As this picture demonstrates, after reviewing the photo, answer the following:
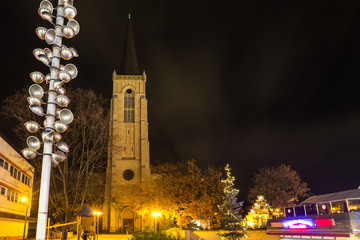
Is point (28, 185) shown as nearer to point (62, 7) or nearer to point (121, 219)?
point (121, 219)

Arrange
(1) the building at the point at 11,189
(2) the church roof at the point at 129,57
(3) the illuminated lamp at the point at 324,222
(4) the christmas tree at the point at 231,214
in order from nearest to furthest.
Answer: (3) the illuminated lamp at the point at 324,222 < (1) the building at the point at 11,189 < (4) the christmas tree at the point at 231,214 < (2) the church roof at the point at 129,57

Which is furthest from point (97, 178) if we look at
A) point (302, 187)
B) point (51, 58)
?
point (51, 58)

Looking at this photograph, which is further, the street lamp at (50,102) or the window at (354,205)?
the window at (354,205)

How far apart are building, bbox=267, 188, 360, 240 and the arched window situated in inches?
1399

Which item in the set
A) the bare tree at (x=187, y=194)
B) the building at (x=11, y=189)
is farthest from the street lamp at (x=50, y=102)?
the bare tree at (x=187, y=194)

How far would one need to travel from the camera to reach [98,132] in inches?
1264

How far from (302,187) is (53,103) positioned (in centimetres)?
5622

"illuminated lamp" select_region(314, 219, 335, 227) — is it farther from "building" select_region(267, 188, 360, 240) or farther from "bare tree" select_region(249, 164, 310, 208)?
"bare tree" select_region(249, 164, 310, 208)

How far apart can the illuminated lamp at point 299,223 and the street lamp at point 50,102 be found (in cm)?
2474

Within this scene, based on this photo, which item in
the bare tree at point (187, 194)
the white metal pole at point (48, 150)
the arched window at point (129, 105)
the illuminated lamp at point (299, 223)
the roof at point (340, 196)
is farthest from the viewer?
the arched window at point (129, 105)

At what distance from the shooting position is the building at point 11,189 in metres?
28.0

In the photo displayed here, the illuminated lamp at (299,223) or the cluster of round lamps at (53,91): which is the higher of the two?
the cluster of round lamps at (53,91)

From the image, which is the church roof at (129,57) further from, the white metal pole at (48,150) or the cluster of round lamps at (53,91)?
the white metal pole at (48,150)

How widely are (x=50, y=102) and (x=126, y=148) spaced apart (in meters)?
51.4
